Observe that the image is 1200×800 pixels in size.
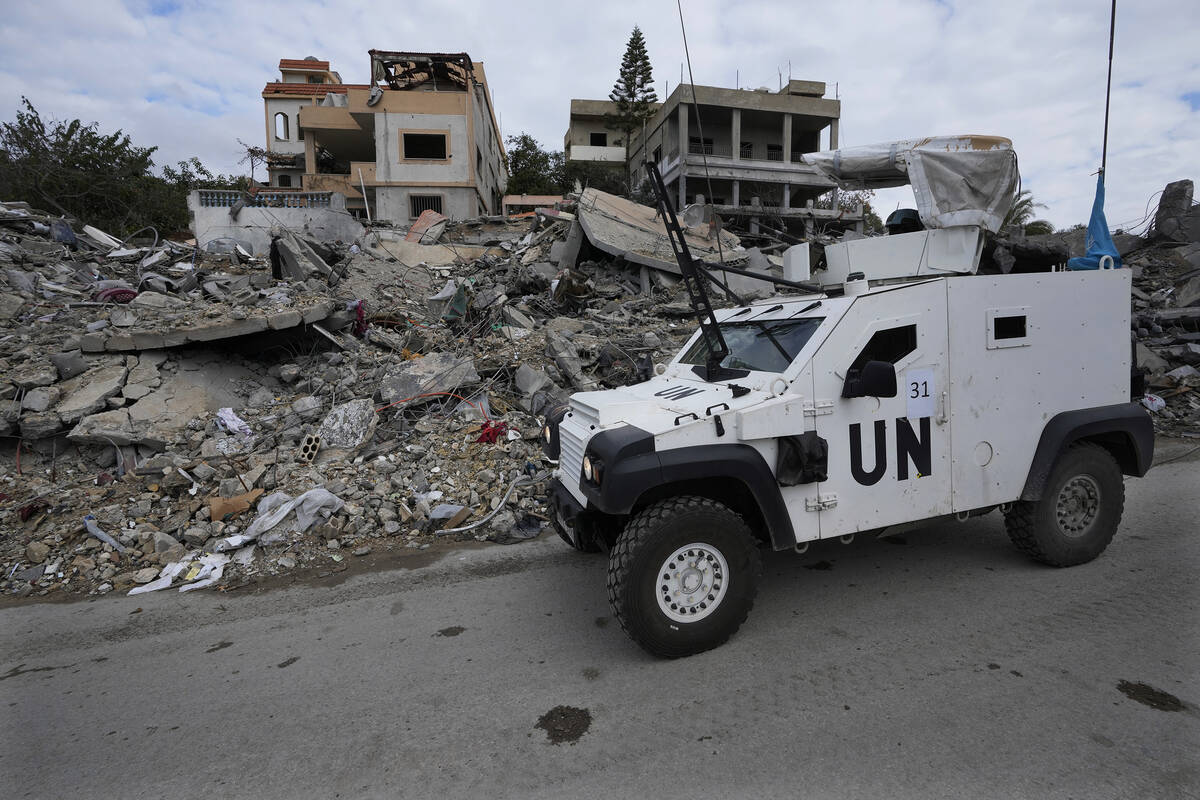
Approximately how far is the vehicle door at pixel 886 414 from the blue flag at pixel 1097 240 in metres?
1.91

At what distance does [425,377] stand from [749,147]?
30.5 m

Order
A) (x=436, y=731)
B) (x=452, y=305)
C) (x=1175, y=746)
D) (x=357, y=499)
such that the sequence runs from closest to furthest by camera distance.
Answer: (x=1175, y=746), (x=436, y=731), (x=357, y=499), (x=452, y=305)

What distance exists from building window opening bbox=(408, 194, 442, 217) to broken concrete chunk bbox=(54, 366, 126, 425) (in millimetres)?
20468

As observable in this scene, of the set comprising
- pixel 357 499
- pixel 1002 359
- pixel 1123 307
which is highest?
pixel 1123 307

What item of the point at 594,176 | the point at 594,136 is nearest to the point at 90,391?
the point at 594,176

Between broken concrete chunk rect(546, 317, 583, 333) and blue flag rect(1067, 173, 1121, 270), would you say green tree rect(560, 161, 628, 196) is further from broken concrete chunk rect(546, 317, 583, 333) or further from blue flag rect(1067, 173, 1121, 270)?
blue flag rect(1067, 173, 1121, 270)

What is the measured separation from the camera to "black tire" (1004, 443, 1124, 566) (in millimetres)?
4184

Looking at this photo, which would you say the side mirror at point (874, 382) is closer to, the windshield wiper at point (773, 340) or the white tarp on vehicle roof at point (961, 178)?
the windshield wiper at point (773, 340)

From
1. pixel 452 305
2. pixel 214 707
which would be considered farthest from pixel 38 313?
pixel 214 707

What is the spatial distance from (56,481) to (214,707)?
16.9 feet

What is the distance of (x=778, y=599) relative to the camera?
4.07 m

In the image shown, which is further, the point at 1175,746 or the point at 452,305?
the point at 452,305

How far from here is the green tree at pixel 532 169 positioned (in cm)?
3775

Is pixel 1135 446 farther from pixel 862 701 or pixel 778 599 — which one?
pixel 862 701
